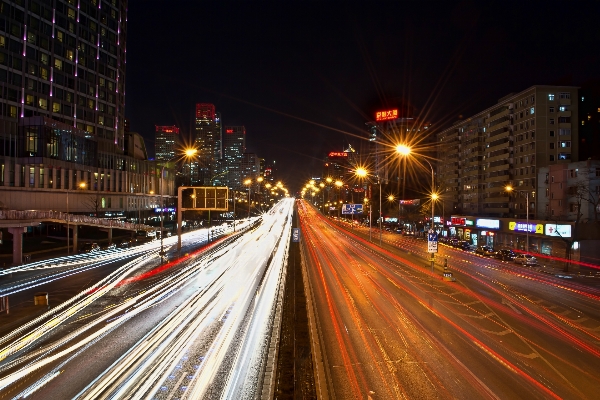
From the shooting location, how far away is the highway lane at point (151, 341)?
13.2 m

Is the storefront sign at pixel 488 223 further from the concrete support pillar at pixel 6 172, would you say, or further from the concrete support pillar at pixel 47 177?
the concrete support pillar at pixel 6 172

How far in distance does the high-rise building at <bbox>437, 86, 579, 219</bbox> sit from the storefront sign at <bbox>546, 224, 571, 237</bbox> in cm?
1209

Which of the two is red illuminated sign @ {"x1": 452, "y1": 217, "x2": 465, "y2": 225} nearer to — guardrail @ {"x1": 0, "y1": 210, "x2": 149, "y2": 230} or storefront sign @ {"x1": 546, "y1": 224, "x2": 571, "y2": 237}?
storefront sign @ {"x1": 546, "y1": 224, "x2": 571, "y2": 237}

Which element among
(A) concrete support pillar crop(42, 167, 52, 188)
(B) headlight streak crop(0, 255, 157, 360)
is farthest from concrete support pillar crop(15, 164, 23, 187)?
(B) headlight streak crop(0, 255, 157, 360)

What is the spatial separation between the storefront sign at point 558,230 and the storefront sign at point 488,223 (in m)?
10.8

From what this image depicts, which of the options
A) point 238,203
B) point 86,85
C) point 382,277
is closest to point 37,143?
point 86,85

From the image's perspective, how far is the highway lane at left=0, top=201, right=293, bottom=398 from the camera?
13195 mm

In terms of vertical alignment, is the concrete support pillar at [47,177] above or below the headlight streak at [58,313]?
above

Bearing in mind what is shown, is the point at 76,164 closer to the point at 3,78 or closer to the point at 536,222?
the point at 3,78

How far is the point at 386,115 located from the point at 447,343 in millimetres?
153967

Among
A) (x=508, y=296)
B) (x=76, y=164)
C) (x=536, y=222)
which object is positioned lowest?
(x=508, y=296)

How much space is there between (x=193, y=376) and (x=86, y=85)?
86855 millimetres

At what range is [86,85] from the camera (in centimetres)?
8844

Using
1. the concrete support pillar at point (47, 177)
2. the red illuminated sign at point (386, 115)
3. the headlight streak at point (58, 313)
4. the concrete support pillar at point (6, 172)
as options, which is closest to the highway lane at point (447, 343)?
the headlight streak at point (58, 313)
